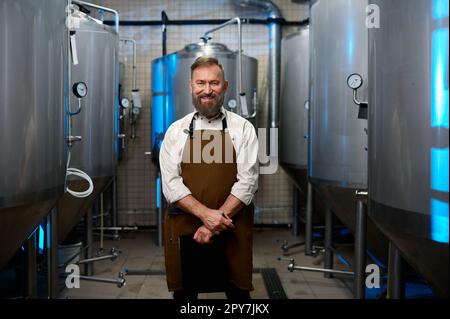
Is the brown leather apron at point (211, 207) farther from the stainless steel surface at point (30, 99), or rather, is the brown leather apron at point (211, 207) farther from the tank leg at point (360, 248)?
the tank leg at point (360, 248)

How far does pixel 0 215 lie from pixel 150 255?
2731mm

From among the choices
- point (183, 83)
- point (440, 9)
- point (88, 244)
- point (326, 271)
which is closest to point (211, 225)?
point (440, 9)

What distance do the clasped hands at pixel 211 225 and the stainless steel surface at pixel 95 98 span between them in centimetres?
131

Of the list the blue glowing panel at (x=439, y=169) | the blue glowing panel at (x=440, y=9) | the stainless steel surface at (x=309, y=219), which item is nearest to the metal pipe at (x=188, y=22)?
the stainless steel surface at (x=309, y=219)

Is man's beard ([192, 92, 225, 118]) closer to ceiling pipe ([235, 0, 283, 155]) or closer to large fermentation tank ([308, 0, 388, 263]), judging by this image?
large fermentation tank ([308, 0, 388, 263])

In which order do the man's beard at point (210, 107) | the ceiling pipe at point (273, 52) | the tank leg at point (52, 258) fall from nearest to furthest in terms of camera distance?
the man's beard at point (210, 107)
the tank leg at point (52, 258)
the ceiling pipe at point (273, 52)

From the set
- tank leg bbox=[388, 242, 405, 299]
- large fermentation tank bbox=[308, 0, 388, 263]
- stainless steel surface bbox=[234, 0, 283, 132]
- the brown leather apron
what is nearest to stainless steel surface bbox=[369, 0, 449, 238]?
tank leg bbox=[388, 242, 405, 299]

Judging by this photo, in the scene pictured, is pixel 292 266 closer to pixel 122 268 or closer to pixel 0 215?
pixel 122 268

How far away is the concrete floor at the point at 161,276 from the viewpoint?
3023mm

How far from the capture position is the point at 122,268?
3633mm

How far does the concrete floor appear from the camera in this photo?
3.02 metres

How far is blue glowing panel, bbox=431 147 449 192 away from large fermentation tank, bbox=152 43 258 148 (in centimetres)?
287

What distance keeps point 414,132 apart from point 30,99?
50.3 inches
